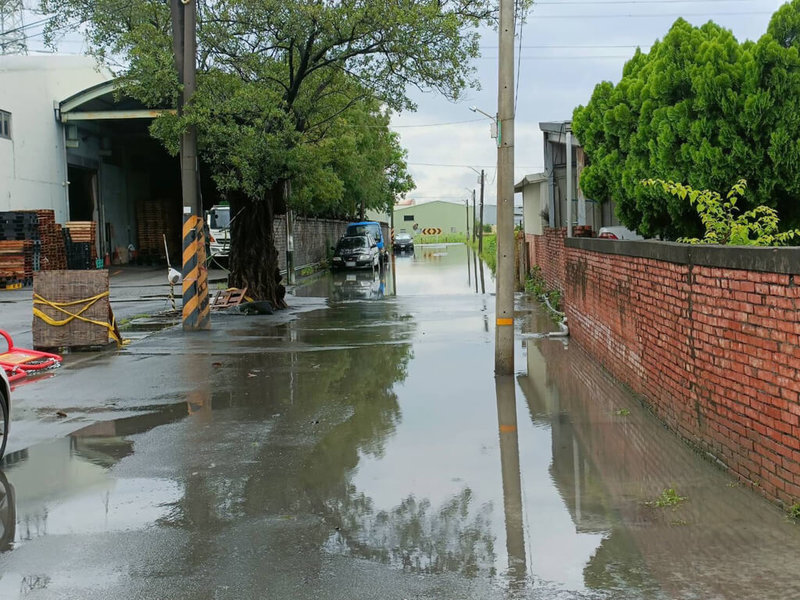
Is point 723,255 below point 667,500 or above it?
above

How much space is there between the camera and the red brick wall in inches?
226

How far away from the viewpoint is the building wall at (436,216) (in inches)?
5886

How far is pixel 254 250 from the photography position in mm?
22812

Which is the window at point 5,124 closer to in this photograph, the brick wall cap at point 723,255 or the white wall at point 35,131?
the white wall at point 35,131

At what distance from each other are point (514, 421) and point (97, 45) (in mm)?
15764

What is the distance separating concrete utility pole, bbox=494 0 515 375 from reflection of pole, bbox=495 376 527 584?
2.10 feet

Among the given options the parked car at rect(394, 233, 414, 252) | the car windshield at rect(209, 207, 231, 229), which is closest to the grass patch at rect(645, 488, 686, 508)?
the car windshield at rect(209, 207, 231, 229)

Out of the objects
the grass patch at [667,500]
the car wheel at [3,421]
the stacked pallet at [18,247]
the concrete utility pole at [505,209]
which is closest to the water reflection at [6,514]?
the car wheel at [3,421]

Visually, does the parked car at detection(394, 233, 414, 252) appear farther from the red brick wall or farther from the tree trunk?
the red brick wall

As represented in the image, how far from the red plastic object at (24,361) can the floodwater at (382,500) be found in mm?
1122

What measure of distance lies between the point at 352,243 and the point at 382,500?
1498 inches

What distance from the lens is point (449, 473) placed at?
725 cm

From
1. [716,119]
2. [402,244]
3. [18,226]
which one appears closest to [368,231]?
[18,226]

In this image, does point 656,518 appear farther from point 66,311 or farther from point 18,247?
point 18,247
